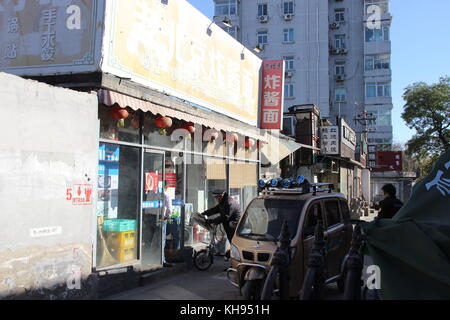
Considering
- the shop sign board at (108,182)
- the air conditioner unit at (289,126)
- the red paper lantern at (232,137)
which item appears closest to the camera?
the shop sign board at (108,182)

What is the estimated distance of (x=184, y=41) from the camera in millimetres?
Result: 9945

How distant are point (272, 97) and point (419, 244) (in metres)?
12.3

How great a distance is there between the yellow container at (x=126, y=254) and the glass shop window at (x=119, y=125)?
86.6 inches

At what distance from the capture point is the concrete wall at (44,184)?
5484mm

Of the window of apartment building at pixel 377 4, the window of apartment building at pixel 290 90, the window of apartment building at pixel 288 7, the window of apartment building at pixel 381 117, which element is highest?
the window of apartment building at pixel 377 4

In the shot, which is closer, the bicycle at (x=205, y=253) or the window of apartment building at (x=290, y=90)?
the bicycle at (x=205, y=253)

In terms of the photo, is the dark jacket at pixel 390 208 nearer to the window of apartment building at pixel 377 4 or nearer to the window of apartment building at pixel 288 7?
the window of apartment building at pixel 288 7

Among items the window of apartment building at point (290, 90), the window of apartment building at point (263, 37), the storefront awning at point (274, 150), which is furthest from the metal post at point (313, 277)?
the window of apartment building at point (263, 37)

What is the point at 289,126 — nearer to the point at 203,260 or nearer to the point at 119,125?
the point at 203,260

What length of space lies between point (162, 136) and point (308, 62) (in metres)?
36.5

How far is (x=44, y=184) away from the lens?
6.04 metres

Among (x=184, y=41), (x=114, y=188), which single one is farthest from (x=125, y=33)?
(x=114, y=188)

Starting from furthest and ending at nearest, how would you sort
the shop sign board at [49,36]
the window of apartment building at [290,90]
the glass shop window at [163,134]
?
the window of apartment building at [290,90] → the glass shop window at [163,134] → the shop sign board at [49,36]

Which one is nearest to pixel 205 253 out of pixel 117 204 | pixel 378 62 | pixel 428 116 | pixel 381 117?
pixel 117 204
